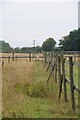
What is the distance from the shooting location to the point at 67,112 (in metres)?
7.48

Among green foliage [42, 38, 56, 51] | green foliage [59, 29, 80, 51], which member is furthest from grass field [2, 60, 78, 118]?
green foliage [42, 38, 56, 51]

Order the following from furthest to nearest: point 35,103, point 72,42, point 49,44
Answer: point 49,44 → point 72,42 → point 35,103

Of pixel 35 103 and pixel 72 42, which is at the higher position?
pixel 72 42

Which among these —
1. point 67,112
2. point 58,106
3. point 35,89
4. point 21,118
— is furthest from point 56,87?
point 21,118

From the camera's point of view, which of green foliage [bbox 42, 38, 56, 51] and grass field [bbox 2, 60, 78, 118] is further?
green foliage [bbox 42, 38, 56, 51]

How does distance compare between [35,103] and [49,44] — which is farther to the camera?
[49,44]

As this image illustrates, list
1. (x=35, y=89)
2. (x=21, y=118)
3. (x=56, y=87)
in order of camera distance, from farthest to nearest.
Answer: (x=56, y=87)
(x=35, y=89)
(x=21, y=118)

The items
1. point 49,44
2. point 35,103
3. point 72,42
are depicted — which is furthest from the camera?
point 49,44

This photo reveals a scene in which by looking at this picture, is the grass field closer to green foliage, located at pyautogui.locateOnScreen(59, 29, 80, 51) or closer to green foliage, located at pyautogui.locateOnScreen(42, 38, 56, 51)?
green foliage, located at pyautogui.locateOnScreen(59, 29, 80, 51)

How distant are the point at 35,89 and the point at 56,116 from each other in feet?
9.69

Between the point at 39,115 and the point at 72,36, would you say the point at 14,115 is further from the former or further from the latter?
the point at 72,36

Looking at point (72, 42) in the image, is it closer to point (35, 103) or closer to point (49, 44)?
point (49, 44)

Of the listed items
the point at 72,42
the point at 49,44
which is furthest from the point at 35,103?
the point at 49,44

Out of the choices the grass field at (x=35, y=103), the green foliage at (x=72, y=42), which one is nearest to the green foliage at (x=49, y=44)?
the green foliage at (x=72, y=42)
